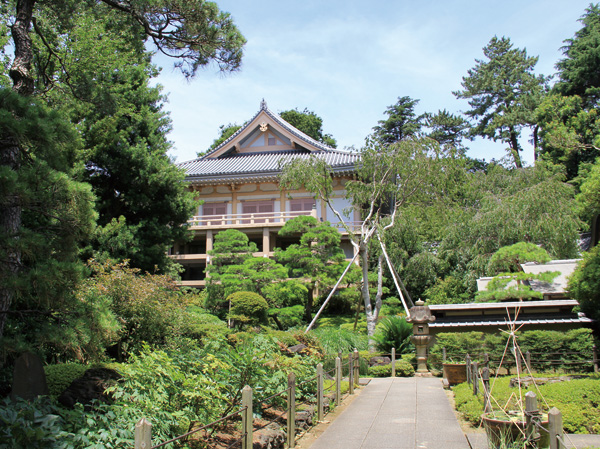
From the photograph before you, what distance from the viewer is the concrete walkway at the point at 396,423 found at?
682 cm

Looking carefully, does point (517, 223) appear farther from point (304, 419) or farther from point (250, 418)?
point (250, 418)

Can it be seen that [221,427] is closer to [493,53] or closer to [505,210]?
[505,210]

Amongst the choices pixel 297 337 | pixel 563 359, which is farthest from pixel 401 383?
pixel 563 359

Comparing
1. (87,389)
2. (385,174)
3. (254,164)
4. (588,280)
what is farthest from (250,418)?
(254,164)

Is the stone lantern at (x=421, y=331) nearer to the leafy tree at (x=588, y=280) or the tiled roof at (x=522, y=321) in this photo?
the tiled roof at (x=522, y=321)

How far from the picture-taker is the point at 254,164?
3133cm

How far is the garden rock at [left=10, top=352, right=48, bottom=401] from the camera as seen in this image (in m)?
5.80

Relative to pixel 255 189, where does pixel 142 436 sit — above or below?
below

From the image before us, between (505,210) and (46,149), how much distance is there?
18145mm

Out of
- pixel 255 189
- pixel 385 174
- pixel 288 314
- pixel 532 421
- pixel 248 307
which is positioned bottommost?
pixel 288 314

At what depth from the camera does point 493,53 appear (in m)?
39.2

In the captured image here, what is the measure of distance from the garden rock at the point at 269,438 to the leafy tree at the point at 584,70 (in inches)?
1237

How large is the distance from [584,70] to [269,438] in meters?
32.9

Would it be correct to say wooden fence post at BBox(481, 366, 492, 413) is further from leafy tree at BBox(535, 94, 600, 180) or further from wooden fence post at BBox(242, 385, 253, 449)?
leafy tree at BBox(535, 94, 600, 180)
